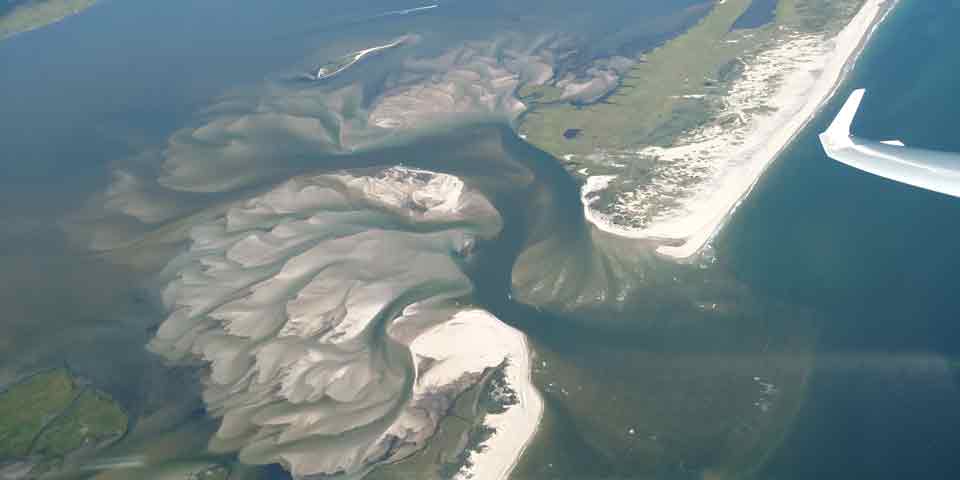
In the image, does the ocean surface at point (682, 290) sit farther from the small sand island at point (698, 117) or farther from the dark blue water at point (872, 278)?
the small sand island at point (698, 117)

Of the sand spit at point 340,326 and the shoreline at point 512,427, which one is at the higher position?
the sand spit at point 340,326

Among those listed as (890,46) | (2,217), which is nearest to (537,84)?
(890,46)

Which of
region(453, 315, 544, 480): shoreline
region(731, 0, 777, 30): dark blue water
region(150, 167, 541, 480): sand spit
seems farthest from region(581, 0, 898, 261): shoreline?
region(453, 315, 544, 480): shoreline

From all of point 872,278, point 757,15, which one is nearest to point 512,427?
point 872,278

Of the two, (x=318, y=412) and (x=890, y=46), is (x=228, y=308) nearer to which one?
(x=318, y=412)

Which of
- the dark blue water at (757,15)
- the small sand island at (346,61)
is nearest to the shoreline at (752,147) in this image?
the dark blue water at (757,15)

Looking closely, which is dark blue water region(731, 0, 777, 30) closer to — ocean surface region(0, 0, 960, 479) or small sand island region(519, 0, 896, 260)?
small sand island region(519, 0, 896, 260)
